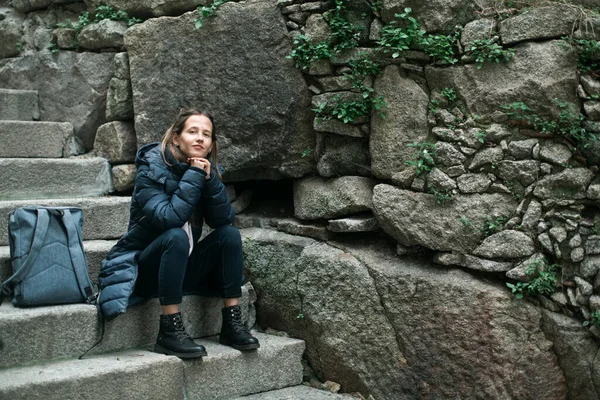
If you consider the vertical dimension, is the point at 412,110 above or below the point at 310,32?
below

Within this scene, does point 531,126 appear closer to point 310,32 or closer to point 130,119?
point 310,32

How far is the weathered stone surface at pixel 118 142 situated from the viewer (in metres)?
4.34

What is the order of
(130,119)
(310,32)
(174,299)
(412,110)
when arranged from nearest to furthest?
(174,299) < (412,110) < (310,32) < (130,119)

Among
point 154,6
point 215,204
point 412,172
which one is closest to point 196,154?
point 215,204

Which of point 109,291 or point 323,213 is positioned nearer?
point 109,291

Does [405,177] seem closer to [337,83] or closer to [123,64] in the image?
[337,83]

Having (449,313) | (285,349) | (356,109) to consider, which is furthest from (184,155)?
(449,313)

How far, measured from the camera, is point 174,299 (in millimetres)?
3182

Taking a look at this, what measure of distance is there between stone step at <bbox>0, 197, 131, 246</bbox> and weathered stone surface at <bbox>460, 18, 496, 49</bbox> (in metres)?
2.12

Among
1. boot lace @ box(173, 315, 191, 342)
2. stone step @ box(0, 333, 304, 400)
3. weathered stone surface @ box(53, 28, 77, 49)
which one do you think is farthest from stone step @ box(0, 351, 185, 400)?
weathered stone surface @ box(53, 28, 77, 49)

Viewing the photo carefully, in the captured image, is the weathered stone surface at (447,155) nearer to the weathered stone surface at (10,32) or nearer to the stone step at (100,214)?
the stone step at (100,214)

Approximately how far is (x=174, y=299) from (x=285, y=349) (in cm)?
75

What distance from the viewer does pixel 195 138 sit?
3332mm

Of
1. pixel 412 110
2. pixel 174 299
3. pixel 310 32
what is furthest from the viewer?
pixel 310 32
